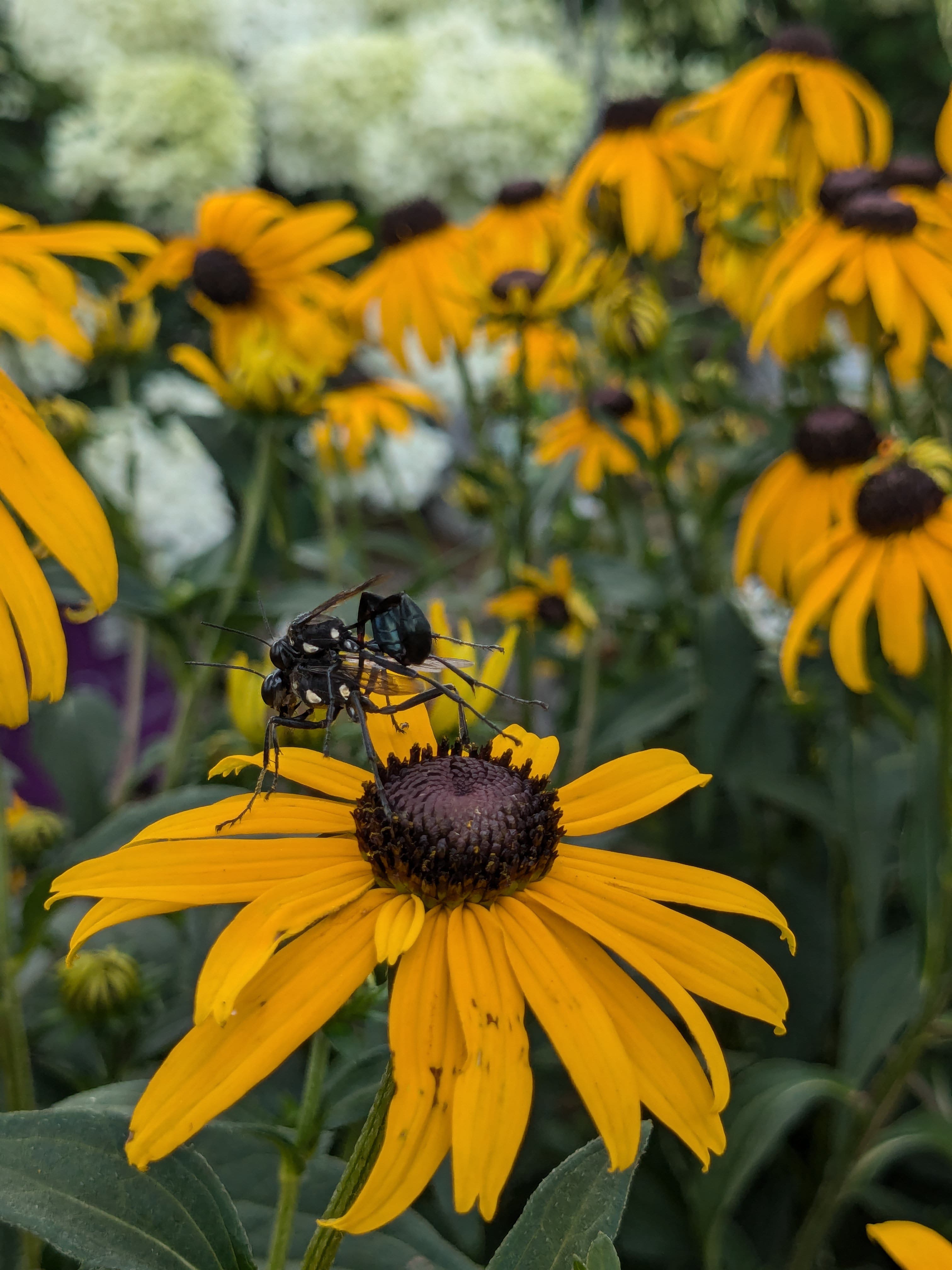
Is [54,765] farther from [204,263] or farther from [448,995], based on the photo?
[448,995]

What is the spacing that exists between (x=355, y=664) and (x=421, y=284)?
75 cm

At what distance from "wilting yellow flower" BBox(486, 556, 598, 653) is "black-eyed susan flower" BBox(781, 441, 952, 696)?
0.86ft

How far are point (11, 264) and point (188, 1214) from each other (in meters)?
0.43

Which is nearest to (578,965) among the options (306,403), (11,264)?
(11,264)

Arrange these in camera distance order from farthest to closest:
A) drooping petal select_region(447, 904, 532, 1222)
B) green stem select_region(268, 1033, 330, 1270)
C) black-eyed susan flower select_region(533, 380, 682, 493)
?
black-eyed susan flower select_region(533, 380, 682, 493), green stem select_region(268, 1033, 330, 1270), drooping petal select_region(447, 904, 532, 1222)

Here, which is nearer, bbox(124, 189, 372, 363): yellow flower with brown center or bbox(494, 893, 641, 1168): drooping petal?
bbox(494, 893, 641, 1168): drooping petal

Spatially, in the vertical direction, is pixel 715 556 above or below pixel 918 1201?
above

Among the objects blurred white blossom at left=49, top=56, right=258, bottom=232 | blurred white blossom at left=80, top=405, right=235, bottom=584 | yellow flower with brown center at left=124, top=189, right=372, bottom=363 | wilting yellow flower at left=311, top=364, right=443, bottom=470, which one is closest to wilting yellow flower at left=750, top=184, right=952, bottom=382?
yellow flower with brown center at left=124, top=189, right=372, bottom=363

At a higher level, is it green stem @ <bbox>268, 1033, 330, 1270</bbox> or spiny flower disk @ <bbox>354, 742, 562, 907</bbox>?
spiny flower disk @ <bbox>354, 742, 562, 907</bbox>

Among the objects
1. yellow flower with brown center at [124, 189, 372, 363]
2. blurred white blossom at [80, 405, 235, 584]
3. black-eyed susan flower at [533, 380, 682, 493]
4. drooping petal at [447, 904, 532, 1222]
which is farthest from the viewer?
blurred white blossom at [80, 405, 235, 584]

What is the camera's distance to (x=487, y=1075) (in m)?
0.34

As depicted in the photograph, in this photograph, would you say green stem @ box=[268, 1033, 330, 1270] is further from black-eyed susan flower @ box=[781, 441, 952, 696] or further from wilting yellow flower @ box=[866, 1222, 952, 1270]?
black-eyed susan flower @ box=[781, 441, 952, 696]

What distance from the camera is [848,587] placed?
74 cm

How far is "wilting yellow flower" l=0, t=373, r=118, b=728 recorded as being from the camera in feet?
1.34
